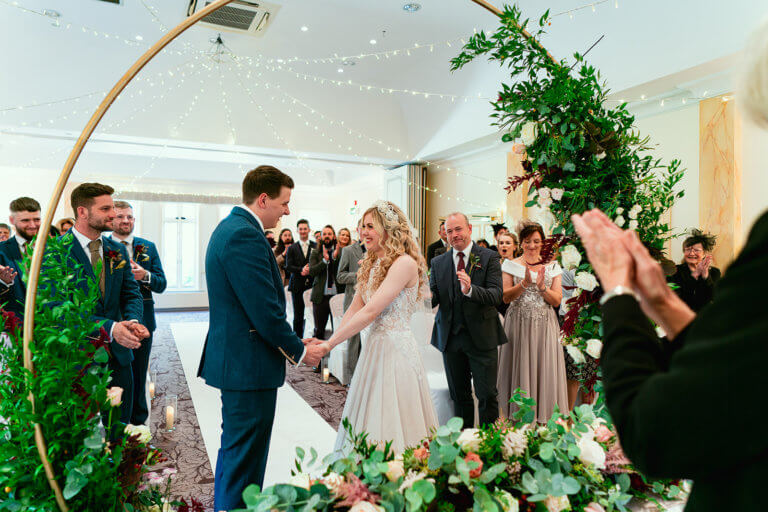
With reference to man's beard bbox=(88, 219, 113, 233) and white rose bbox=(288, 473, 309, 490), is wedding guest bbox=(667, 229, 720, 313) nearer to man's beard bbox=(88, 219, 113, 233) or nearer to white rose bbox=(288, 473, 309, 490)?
white rose bbox=(288, 473, 309, 490)

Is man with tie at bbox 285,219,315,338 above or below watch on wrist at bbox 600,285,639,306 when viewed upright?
below

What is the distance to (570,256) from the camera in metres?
2.14

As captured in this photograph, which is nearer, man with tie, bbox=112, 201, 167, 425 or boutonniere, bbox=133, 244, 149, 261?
man with tie, bbox=112, 201, 167, 425

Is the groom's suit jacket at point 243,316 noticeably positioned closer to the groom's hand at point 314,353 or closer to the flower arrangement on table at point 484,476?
the groom's hand at point 314,353

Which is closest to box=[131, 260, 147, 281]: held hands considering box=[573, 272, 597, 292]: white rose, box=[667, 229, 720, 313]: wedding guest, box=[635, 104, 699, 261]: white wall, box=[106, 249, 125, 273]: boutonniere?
box=[106, 249, 125, 273]: boutonniere

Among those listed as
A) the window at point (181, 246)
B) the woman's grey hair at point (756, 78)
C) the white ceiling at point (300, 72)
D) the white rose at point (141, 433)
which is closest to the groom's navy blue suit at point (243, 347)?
the white rose at point (141, 433)

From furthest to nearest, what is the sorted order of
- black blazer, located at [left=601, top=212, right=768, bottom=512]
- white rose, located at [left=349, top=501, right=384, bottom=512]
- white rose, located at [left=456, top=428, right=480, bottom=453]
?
1. white rose, located at [left=456, top=428, right=480, bottom=453]
2. white rose, located at [left=349, top=501, right=384, bottom=512]
3. black blazer, located at [left=601, top=212, right=768, bottom=512]

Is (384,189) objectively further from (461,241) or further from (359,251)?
(461,241)

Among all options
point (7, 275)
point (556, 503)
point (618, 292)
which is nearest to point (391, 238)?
point (556, 503)

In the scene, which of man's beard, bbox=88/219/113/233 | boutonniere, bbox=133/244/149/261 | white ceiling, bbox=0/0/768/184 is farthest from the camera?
white ceiling, bbox=0/0/768/184

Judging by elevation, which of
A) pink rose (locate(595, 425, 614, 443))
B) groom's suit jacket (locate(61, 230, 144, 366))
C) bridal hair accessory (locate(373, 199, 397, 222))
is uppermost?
bridal hair accessory (locate(373, 199, 397, 222))

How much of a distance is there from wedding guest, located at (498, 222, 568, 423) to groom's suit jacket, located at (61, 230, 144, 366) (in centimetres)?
265

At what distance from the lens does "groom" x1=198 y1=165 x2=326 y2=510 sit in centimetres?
227

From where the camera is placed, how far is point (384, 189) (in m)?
11.6
